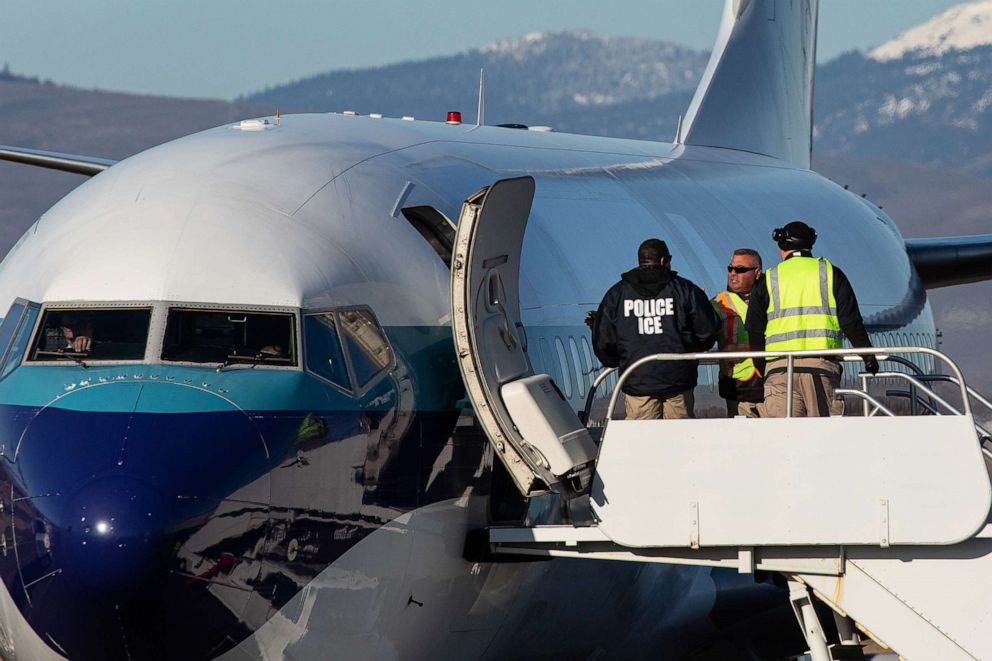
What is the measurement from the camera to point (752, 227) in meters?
18.6

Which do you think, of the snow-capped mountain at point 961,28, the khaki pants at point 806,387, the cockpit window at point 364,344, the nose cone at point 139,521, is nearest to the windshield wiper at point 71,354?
the nose cone at point 139,521

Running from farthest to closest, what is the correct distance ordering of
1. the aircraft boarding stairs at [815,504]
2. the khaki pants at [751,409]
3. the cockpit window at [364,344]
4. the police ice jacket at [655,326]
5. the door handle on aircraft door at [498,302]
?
the khaki pants at [751,409] → the police ice jacket at [655,326] → the door handle on aircraft door at [498,302] → the cockpit window at [364,344] → the aircraft boarding stairs at [815,504]

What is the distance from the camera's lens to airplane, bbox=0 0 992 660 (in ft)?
32.8

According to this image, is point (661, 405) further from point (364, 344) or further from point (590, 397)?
point (364, 344)

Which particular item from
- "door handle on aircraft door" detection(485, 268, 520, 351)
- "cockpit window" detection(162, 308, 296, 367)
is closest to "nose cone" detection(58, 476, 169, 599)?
"cockpit window" detection(162, 308, 296, 367)

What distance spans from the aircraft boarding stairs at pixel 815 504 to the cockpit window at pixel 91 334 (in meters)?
2.30

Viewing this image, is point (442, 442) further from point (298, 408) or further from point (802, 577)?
point (802, 577)

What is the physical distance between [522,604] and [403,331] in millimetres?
2288

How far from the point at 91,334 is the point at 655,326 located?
3850 millimetres

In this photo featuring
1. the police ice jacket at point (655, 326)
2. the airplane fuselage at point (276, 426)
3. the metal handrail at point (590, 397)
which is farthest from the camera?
the metal handrail at point (590, 397)

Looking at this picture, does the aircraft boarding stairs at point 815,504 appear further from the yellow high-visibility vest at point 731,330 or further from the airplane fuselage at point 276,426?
the yellow high-visibility vest at point 731,330

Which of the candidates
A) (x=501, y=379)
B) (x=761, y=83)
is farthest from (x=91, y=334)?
(x=761, y=83)

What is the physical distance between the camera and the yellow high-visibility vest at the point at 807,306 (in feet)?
41.3

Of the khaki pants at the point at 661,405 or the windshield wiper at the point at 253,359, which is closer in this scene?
the windshield wiper at the point at 253,359
